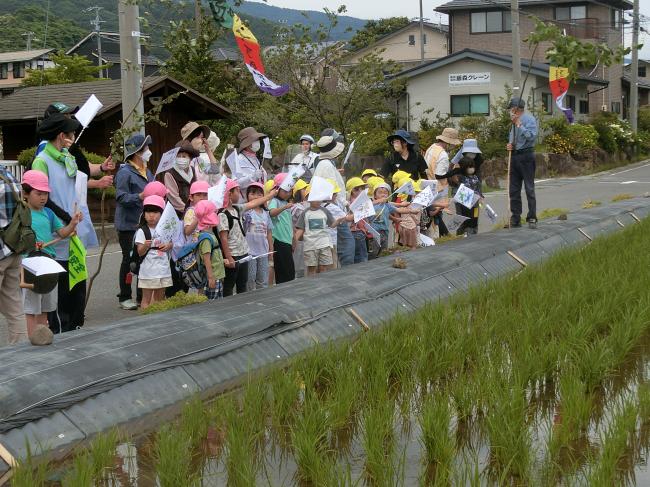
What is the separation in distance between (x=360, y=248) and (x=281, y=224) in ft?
4.21

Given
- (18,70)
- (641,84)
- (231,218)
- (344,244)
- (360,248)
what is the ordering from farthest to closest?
(18,70), (641,84), (360,248), (344,244), (231,218)

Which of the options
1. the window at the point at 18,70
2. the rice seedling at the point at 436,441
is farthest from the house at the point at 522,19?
the rice seedling at the point at 436,441

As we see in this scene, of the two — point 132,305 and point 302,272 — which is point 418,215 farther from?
point 132,305

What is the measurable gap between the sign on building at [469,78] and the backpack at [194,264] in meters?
30.0

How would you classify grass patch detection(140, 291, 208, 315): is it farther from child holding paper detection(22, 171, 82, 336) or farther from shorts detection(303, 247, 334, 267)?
shorts detection(303, 247, 334, 267)

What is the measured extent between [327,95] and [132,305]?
1957 cm

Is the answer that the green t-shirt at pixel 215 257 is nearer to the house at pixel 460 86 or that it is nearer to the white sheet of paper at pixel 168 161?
the white sheet of paper at pixel 168 161

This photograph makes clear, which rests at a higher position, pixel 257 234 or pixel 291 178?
pixel 291 178

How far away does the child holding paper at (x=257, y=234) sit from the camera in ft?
27.5

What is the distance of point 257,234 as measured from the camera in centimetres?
839

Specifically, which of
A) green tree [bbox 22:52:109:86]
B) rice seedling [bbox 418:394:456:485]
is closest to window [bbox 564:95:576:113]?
green tree [bbox 22:52:109:86]

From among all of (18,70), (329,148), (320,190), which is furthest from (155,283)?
(18,70)

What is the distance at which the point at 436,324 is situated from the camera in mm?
5992

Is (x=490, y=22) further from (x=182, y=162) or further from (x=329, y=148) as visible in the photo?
(x=182, y=162)
